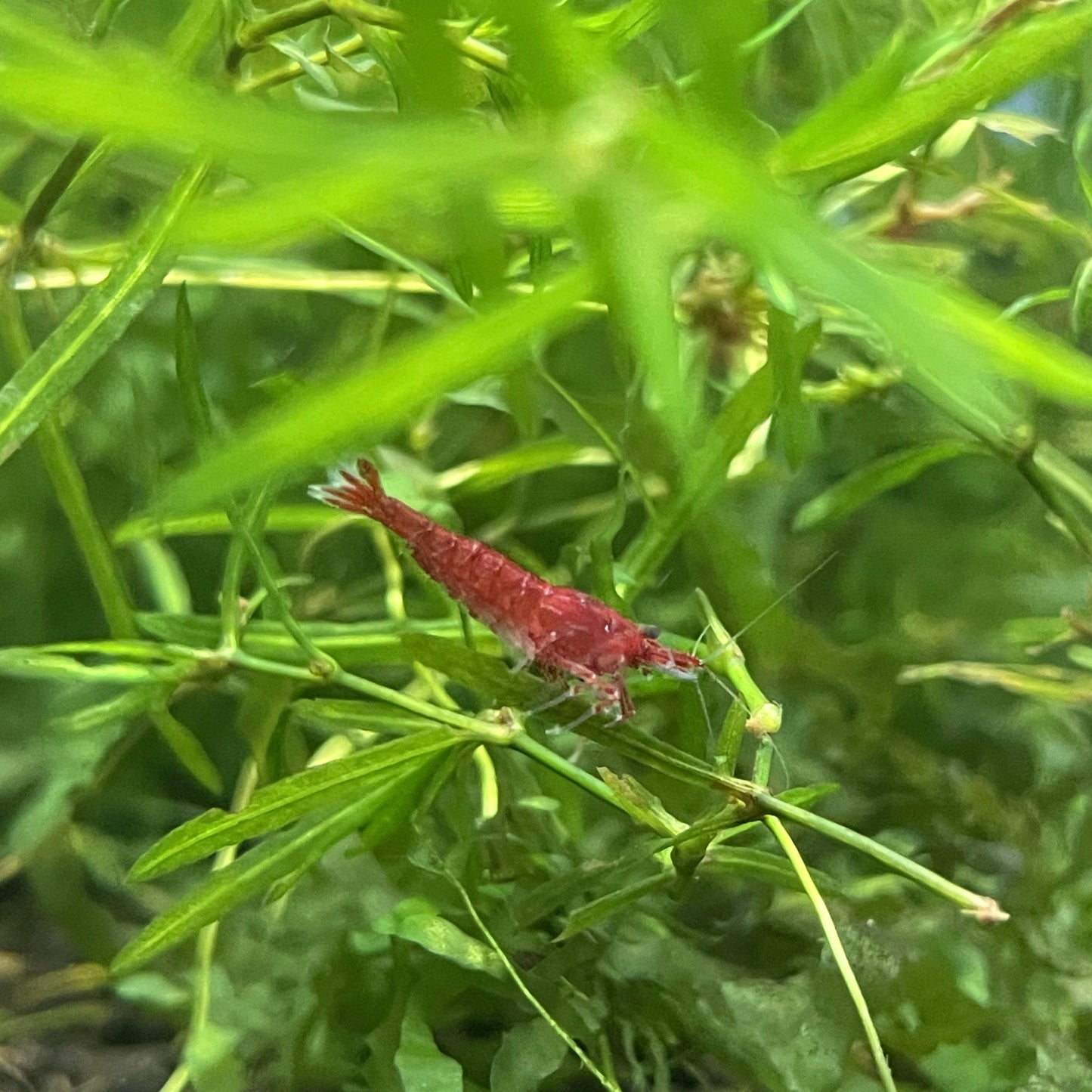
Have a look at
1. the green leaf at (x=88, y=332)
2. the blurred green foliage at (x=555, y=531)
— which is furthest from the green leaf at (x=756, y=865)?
the green leaf at (x=88, y=332)

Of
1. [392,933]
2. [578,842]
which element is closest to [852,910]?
[578,842]

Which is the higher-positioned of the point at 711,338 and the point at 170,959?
the point at 711,338

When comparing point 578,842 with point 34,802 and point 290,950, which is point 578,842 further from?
point 34,802

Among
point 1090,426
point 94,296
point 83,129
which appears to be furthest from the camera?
point 1090,426

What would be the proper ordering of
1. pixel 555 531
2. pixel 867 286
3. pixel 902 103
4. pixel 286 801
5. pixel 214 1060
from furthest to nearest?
pixel 555 531 → pixel 214 1060 → pixel 286 801 → pixel 902 103 → pixel 867 286

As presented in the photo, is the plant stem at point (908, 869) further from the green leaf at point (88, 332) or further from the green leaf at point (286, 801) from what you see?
the green leaf at point (88, 332)

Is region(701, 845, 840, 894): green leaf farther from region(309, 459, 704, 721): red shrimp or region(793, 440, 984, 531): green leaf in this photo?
region(793, 440, 984, 531): green leaf

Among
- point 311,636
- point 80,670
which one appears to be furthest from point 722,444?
point 80,670

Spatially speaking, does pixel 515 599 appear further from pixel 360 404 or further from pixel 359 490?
pixel 360 404
